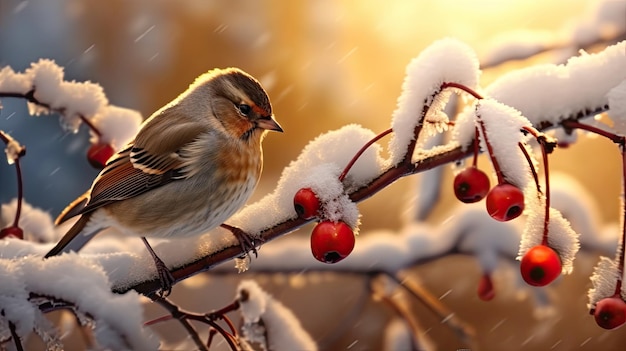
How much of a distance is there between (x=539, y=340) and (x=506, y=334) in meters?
0.10

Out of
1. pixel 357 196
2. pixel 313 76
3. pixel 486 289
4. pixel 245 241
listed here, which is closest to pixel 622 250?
pixel 357 196

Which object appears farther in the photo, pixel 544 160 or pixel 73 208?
pixel 73 208

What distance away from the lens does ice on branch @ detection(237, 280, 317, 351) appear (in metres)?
0.75

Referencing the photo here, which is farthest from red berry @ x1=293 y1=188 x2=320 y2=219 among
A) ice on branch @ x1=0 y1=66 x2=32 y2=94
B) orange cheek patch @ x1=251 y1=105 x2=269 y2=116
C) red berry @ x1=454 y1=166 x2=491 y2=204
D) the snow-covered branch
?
ice on branch @ x1=0 y1=66 x2=32 y2=94

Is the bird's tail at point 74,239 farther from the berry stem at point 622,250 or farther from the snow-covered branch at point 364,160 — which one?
the berry stem at point 622,250

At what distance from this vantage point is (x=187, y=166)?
0.89 m

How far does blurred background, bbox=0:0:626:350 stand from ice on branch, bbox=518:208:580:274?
2.07 feet

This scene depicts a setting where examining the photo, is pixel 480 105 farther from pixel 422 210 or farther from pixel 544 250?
pixel 422 210

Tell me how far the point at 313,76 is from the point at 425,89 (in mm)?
1277

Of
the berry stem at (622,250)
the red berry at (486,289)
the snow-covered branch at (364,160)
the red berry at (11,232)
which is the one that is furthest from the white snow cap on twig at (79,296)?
the red berry at (486,289)

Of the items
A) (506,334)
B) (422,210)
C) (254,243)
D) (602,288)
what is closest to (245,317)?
(254,243)

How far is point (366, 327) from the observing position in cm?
195

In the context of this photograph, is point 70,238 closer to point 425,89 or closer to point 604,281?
point 425,89

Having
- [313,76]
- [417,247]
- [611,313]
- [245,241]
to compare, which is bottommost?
[611,313]
